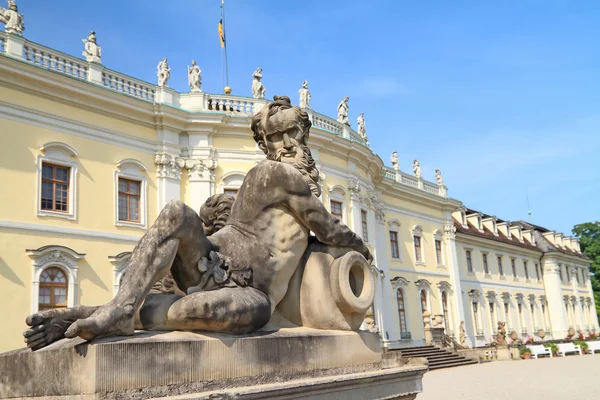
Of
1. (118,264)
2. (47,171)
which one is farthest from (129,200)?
(47,171)

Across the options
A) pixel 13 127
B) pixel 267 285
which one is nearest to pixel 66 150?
pixel 13 127

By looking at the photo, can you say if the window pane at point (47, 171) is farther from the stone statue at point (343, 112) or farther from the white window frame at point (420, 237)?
the white window frame at point (420, 237)

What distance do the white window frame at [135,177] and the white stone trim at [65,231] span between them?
19.3 inches

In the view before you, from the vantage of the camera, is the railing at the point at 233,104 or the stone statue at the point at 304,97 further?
the stone statue at the point at 304,97

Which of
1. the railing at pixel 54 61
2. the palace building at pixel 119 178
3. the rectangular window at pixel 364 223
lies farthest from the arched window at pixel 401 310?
the railing at pixel 54 61

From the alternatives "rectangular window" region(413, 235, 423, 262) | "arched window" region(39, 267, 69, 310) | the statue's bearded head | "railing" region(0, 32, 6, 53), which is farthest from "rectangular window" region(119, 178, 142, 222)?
"rectangular window" region(413, 235, 423, 262)

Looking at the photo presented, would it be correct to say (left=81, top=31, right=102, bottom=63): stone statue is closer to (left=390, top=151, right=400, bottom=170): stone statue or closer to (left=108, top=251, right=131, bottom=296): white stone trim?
(left=108, top=251, right=131, bottom=296): white stone trim

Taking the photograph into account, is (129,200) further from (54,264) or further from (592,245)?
(592,245)

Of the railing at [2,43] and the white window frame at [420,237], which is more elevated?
the railing at [2,43]

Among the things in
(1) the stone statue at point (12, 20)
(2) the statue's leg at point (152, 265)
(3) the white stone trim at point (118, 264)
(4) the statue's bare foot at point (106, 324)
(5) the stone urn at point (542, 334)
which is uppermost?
(1) the stone statue at point (12, 20)

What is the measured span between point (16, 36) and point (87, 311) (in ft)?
53.5

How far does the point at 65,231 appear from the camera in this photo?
→ 55.6 ft

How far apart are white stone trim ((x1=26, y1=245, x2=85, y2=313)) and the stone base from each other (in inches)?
563

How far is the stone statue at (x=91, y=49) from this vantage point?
18781mm
